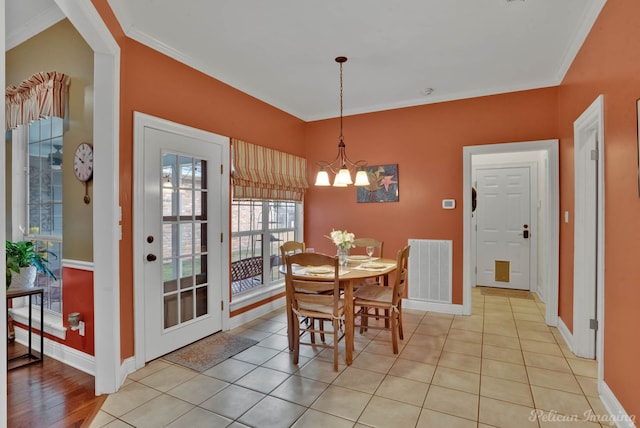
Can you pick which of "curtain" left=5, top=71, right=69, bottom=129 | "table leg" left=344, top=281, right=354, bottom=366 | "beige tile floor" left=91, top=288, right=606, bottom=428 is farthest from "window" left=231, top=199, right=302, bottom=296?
"curtain" left=5, top=71, right=69, bottom=129

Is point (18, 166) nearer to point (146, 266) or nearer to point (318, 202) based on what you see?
point (146, 266)

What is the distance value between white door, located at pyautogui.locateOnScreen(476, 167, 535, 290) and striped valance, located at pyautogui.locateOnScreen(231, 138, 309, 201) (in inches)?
121

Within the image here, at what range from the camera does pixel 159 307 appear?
2.87 metres

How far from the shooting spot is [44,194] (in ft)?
10.2

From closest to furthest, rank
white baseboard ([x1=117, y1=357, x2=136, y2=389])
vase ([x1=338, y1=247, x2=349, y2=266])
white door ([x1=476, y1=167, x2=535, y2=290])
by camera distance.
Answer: white baseboard ([x1=117, y1=357, x2=136, y2=389])
vase ([x1=338, y1=247, x2=349, y2=266])
white door ([x1=476, y1=167, x2=535, y2=290])

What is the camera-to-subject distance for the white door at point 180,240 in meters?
2.81

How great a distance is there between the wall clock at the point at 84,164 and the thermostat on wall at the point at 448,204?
368cm

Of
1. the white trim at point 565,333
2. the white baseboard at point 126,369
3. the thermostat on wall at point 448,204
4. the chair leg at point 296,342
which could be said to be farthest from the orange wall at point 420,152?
the white baseboard at point 126,369

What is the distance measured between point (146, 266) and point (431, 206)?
3273 millimetres

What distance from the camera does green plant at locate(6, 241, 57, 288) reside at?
258 centimetres

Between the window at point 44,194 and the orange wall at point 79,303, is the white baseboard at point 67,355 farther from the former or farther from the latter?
the window at point 44,194

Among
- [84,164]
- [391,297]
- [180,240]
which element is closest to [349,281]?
[391,297]

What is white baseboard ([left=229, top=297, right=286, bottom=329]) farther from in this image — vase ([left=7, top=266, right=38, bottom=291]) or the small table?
vase ([left=7, top=266, right=38, bottom=291])

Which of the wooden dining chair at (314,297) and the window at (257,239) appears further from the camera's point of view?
the window at (257,239)
